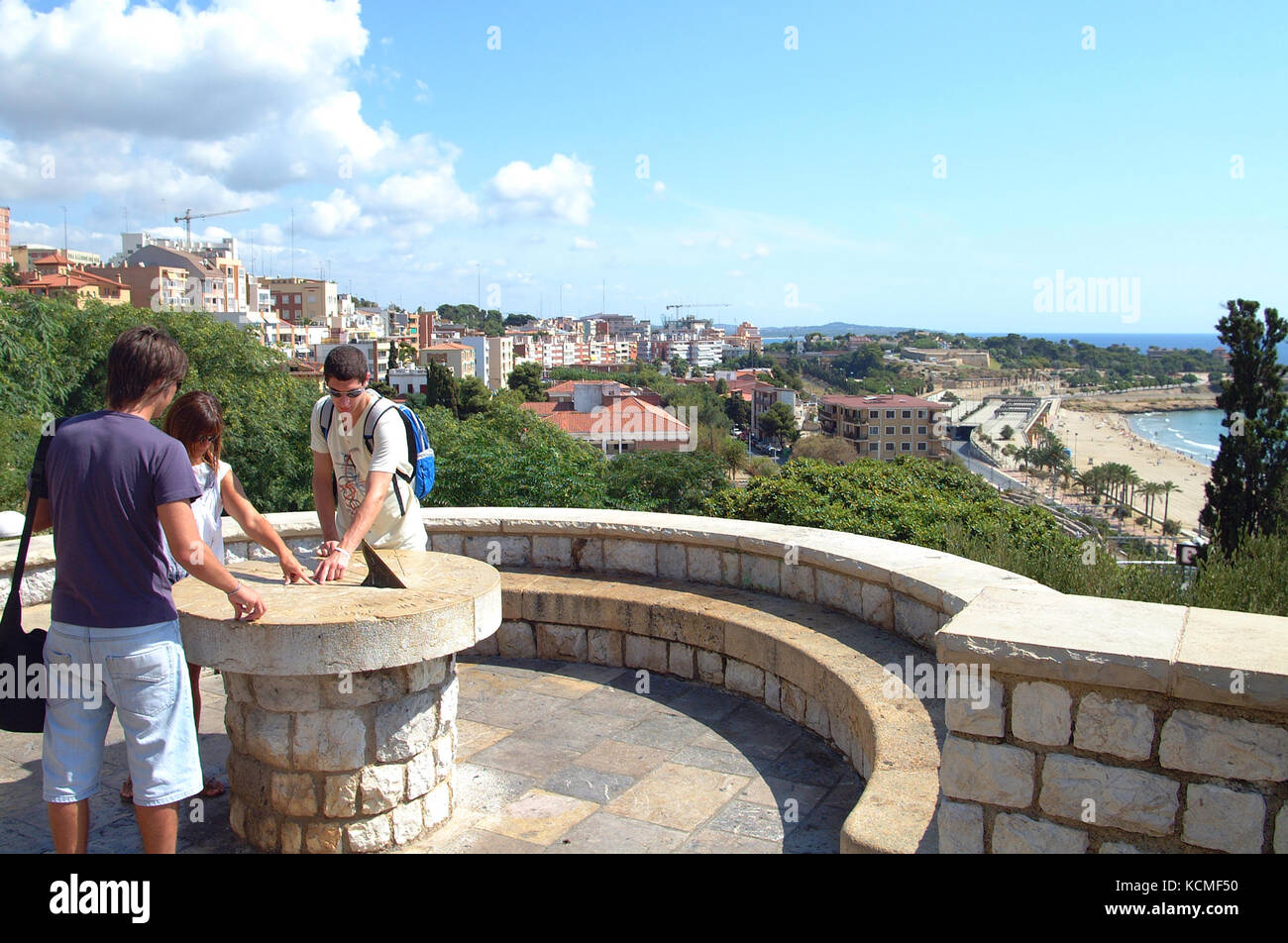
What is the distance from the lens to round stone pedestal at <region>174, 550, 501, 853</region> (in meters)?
3.04

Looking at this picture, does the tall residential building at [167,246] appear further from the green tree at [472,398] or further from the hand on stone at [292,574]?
the hand on stone at [292,574]

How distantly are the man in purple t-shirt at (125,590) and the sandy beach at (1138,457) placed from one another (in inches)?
2924

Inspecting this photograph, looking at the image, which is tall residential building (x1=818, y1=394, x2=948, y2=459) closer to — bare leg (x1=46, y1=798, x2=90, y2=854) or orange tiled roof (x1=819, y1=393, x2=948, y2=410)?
orange tiled roof (x1=819, y1=393, x2=948, y2=410)

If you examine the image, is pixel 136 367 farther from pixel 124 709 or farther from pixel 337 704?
pixel 337 704

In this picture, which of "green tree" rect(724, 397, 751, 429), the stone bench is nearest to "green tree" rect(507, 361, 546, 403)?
"green tree" rect(724, 397, 751, 429)

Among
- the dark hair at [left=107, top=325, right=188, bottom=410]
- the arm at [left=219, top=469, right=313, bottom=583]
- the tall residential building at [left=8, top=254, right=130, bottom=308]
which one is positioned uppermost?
the tall residential building at [left=8, top=254, right=130, bottom=308]

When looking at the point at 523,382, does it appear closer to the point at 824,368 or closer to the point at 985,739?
the point at 985,739

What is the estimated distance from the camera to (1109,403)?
A: 517ft

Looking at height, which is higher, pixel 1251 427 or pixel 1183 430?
pixel 1251 427

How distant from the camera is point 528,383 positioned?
9644 cm

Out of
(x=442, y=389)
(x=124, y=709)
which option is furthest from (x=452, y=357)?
(x=124, y=709)

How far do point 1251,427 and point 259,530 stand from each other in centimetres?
3126

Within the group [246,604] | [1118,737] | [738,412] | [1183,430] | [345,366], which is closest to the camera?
[1118,737]
